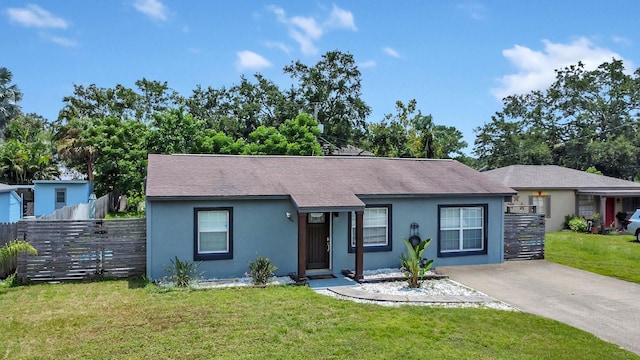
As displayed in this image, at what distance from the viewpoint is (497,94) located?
5022cm

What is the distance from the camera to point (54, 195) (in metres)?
26.3

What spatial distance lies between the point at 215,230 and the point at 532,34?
70.3 ft

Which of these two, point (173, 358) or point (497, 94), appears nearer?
point (173, 358)

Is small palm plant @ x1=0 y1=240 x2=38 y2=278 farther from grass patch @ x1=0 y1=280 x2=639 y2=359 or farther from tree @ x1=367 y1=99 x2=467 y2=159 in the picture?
tree @ x1=367 y1=99 x2=467 y2=159

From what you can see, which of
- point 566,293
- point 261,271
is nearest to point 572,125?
point 566,293

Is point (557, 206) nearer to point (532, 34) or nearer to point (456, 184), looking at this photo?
point (532, 34)

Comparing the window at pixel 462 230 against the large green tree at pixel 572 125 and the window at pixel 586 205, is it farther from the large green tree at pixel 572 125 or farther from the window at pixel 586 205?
the large green tree at pixel 572 125

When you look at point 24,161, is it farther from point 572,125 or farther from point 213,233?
point 572,125

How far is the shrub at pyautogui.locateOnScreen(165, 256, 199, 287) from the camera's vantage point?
11.2 metres

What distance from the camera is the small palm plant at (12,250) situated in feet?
34.9

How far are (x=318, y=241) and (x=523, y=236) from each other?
24.4 feet

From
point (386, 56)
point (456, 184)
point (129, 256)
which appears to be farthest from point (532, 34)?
point (129, 256)

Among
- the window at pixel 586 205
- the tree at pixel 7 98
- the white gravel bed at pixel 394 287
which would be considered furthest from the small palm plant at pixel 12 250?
the tree at pixel 7 98

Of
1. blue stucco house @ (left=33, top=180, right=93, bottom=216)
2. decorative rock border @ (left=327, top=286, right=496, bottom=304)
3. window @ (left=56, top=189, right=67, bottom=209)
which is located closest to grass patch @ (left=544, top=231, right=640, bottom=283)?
decorative rock border @ (left=327, top=286, right=496, bottom=304)
